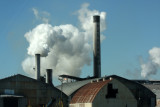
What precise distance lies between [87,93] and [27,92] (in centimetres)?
874

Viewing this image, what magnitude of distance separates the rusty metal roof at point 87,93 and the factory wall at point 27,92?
2044 mm

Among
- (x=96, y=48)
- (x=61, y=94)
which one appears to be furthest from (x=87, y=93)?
(x=96, y=48)

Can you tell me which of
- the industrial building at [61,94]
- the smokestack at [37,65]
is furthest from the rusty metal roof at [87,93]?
the smokestack at [37,65]

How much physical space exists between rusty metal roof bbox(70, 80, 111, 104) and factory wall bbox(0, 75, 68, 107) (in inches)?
80.5

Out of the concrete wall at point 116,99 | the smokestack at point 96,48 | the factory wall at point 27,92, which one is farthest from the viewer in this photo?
the smokestack at point 96,48

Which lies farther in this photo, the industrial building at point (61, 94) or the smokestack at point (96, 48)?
the smokestack at point (96, 48)

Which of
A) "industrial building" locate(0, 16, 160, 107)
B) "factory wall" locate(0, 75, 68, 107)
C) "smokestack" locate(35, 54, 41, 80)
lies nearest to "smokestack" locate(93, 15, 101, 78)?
"smokestack" locate(35, 54, 41, 80)

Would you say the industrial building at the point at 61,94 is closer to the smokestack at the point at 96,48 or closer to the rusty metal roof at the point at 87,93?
the rusty metal roof at the point at 87,93

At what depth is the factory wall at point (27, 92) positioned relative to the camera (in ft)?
167

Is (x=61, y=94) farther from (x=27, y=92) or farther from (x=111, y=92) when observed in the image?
(x=111, y=92)

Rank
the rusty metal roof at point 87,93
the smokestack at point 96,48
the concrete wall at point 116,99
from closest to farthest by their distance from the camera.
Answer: the concrete wall at point 116,99 < the rusty metal roof at point 87,93 < the smokestack at point 96,48

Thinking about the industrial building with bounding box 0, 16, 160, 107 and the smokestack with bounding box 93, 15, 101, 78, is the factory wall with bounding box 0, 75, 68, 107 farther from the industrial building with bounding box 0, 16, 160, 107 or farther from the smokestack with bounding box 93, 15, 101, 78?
the smokestack with bounding box 93, 15, 101, 78

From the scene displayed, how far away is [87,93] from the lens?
50.6 metres

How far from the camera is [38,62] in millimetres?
70812
